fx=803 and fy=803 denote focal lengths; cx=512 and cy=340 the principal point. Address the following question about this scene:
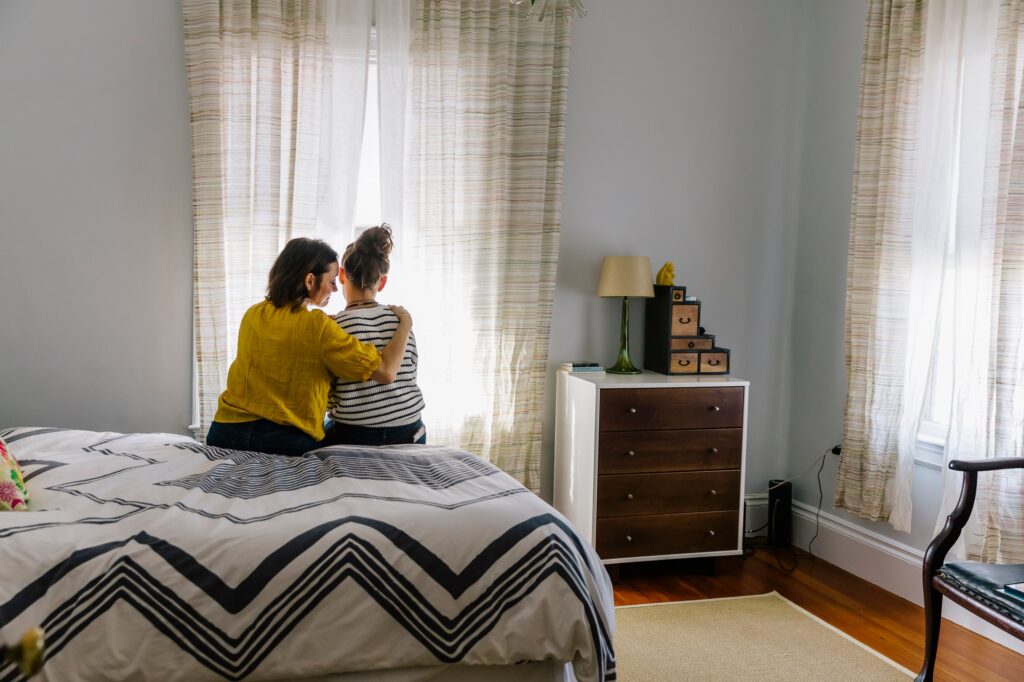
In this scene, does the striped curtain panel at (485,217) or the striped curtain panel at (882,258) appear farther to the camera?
the striped curtain panel at (485,217)

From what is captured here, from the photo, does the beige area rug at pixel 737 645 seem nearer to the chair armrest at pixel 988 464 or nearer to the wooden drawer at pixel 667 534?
the wooden drawer at pixel 667 534

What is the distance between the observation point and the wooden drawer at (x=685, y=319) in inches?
139

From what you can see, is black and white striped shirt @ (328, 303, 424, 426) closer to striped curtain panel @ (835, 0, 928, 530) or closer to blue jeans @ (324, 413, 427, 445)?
blue jeans @ (324, 413, 427, 445)

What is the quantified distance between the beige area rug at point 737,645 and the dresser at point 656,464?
1.01ft

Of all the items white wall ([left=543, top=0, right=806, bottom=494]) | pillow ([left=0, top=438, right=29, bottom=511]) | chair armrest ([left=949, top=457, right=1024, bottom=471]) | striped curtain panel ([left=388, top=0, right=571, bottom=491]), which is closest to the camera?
pillow ([left=0, top=438, right=29, bottom=511])

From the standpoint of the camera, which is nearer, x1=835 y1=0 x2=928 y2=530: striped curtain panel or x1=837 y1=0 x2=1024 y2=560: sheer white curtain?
x1=837 y1=0 x2=1024 y2=560: sheer white curtain

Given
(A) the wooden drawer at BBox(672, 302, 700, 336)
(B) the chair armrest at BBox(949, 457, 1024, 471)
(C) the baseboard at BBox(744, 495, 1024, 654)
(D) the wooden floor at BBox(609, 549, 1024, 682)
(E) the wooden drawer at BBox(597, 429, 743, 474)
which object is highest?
(A) the wooden drawer at BBox(672, 302, 700, 336)

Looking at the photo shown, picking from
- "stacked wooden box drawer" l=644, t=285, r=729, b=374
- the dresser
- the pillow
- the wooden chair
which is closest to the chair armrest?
the wooden chair

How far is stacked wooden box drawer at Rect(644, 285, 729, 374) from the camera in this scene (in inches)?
138

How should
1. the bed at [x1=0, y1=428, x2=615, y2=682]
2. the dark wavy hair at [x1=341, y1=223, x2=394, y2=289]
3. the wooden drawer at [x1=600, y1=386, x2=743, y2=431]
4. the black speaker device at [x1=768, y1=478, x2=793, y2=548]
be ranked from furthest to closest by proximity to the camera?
the black speaker device at [x1=768, y1=478, x2=793, y2=548], the wooden drawer at [x1=600, y1=386, x2=743, y2=431], the dark wavy hair at [x1=341, y1=223, x2=394, y2=289], the bed at [x1=0, y1=428, x2=615, y2=682]

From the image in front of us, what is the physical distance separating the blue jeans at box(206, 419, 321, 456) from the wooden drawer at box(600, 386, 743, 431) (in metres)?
1.26

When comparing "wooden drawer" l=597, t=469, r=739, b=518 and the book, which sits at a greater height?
the book

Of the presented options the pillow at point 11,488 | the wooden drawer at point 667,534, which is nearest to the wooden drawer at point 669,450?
the wooden drawer at point 667,534

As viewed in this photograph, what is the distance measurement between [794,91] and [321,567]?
324 centimetres
